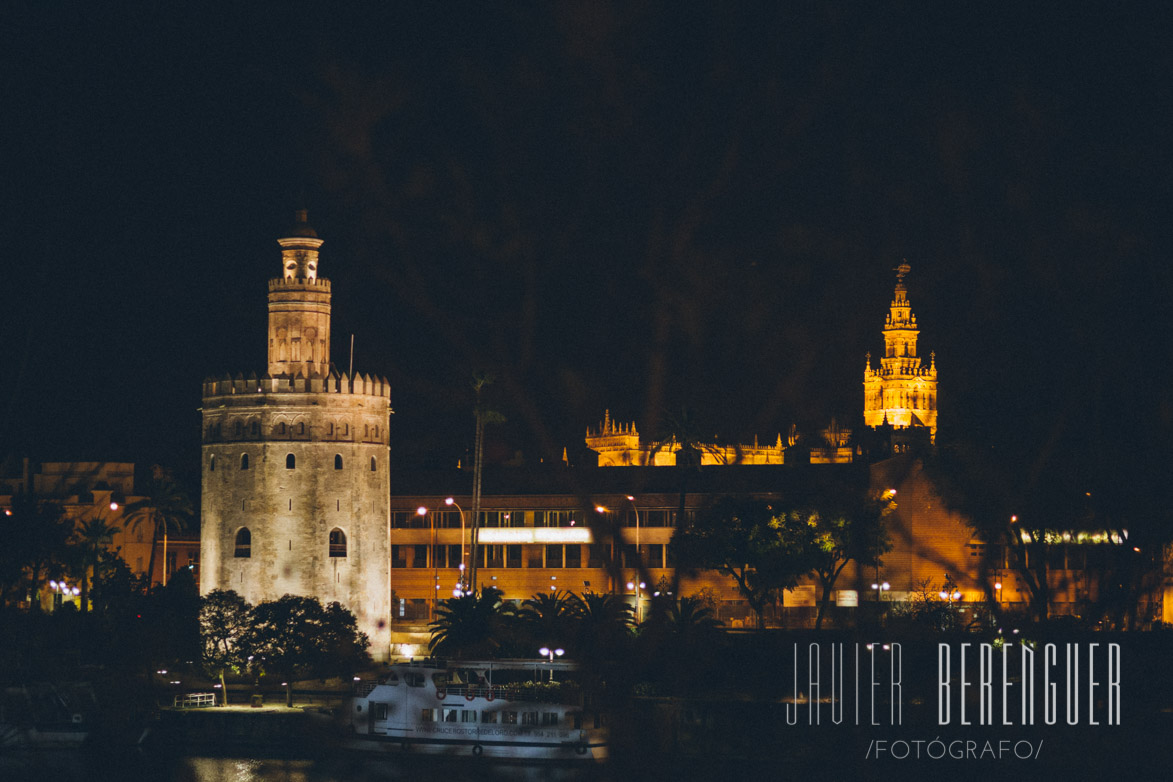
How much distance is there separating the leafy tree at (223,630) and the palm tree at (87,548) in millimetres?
7925

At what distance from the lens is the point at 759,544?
8394 centimetres

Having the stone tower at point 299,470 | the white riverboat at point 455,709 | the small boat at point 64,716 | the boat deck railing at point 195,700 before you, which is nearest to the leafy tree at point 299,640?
the boat deck railing at point 195,700

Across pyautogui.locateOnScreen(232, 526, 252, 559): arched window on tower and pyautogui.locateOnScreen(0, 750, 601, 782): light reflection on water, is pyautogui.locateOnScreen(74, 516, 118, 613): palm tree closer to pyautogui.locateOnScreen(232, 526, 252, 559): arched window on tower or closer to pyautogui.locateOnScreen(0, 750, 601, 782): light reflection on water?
pyautogui.locateOnScreen(232, 526, 252, 559): arched window on tower

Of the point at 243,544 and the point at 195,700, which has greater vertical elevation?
the point at 243,544

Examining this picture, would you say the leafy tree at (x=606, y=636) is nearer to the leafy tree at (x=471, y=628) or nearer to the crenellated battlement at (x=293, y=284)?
the leafy tree at (x=471, y=628)

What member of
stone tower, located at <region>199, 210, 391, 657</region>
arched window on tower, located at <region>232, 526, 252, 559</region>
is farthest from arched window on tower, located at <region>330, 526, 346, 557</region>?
arched window on tower, located at <region>232, 526, 252, 559</region>

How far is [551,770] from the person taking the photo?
5472cm

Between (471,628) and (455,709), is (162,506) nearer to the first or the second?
(471,628)

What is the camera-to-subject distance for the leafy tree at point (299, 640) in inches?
2761

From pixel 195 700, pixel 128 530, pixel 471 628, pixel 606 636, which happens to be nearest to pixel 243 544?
pixel 195 700

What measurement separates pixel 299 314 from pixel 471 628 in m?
20.6

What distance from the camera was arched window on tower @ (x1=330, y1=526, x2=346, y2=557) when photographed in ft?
259

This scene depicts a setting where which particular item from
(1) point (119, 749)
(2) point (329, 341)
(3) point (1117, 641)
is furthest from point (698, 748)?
(3) point (1117, 641)

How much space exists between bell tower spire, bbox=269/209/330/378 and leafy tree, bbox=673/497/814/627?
70.0 feet
